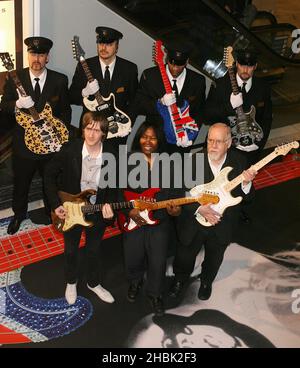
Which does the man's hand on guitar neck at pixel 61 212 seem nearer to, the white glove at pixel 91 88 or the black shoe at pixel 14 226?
the white glove at pixel 91 88

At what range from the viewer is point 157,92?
4.86 m

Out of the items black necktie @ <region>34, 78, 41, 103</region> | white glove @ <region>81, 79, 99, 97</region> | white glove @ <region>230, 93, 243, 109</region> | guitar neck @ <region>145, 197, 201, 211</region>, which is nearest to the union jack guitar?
white glove @ <region>230, 93, 243, 109</region>

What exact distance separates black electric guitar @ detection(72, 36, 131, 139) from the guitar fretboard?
115 centimetres

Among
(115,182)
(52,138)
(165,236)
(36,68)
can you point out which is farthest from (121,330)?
(36,68)

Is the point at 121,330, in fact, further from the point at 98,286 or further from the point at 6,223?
the point at 6,223

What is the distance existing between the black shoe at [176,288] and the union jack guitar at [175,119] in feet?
4.20

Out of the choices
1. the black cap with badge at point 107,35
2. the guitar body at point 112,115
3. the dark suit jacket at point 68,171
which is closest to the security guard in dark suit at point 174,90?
the guitar body at point 112,115

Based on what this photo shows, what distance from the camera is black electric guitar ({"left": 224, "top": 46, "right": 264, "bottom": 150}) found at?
15.9 ft

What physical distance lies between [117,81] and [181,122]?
2.33 feet

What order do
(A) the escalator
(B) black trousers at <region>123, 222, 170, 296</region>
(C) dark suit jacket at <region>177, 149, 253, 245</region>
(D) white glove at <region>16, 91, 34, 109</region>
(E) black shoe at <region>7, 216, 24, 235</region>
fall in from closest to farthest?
(C) dark suit jacket at <region>177, 149, 253, 245</region>, (B) black trousers at <region>123, 222, 170, 296</region>, (D) white glove at <region>16, 91, 34, 109</region>, (E) black shoe at <region>7, 216, 24, 235</region>, (A) the escalator

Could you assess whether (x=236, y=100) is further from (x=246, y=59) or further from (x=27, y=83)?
(x=27, y=83)

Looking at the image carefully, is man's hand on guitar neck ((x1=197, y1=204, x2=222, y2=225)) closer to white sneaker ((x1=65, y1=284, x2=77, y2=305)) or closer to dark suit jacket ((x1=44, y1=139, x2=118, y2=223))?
dark suit jacket ((x1=44, y1=139, x2=118, y2=223))

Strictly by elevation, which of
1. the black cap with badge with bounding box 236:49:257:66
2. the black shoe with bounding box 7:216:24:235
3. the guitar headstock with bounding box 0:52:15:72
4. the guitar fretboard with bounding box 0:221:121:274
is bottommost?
the guitar fretboard with bounding box 0:221:121:274

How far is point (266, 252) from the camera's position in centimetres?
530
